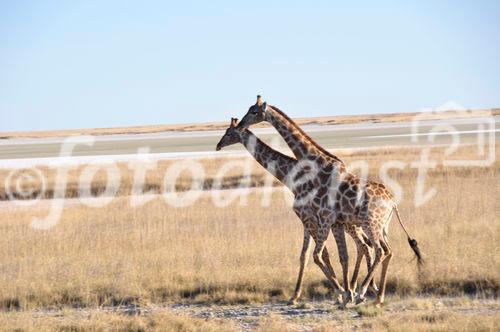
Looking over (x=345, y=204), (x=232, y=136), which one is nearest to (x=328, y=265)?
(x=345, y=204)

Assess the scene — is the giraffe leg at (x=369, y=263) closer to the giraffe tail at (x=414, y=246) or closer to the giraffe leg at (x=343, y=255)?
the giraffe leg at (x=343, y=255)

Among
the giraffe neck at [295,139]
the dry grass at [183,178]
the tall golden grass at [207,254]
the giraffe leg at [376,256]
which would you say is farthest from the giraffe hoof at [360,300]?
the dry grass at [183,178]

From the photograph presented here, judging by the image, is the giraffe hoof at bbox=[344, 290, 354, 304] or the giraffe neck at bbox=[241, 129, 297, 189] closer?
the giraffe hoof at bbox=[344, 290, 354, 304]

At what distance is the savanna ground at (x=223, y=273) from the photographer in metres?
8.66

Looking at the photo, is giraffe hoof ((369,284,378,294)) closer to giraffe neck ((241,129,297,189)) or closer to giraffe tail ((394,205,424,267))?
giraffe tail ((394,205,424,267))

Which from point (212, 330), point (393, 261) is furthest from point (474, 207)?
point (212, 330)

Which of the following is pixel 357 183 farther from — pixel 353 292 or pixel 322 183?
pixel 353 292

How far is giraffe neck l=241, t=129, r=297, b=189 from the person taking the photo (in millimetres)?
9945

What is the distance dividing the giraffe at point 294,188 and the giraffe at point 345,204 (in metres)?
0.16

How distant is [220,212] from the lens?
57.7 feet

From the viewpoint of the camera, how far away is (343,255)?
9.39 m

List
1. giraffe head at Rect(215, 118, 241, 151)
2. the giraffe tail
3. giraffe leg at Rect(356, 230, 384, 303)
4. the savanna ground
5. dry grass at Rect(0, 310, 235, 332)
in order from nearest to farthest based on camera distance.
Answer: dry grass at Rect(0, 310, 235, 332), the savanna ground, giraffe leg at Rect(356, 230, 384, 303), the giraffe tail, giraffe head at Rect(215, 118, 241, 151)

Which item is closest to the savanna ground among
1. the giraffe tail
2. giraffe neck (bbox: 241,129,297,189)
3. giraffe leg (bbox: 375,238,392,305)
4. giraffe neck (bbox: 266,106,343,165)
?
giraffe leg (bbox: 375,238,392,305)

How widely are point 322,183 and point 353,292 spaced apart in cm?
151
